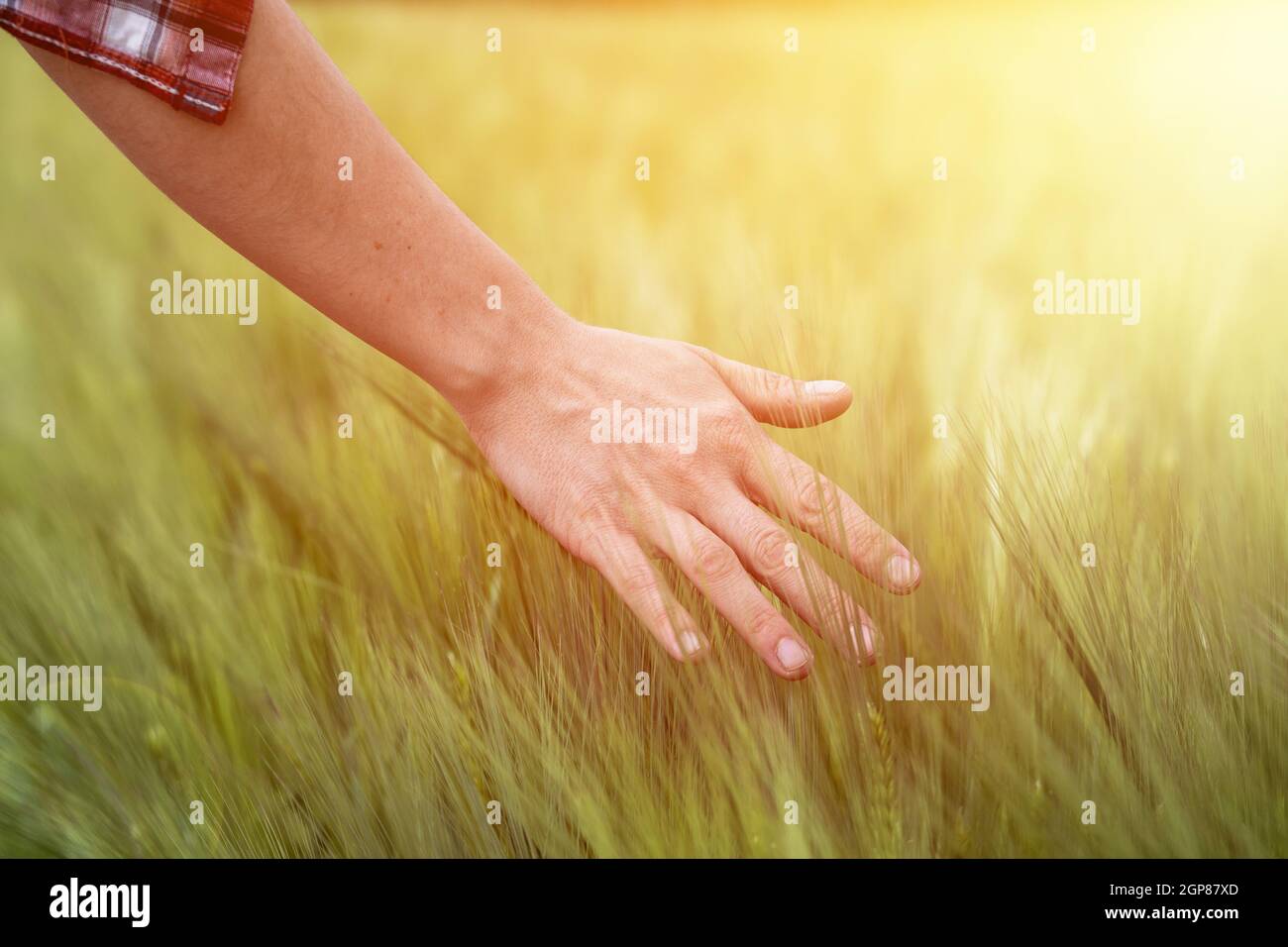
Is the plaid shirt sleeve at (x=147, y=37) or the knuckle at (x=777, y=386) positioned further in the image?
the knuckle at (x=777, y=386)

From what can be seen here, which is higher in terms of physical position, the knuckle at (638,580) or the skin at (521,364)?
the skin at (521,364)

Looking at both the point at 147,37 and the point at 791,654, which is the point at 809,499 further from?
the point at 147,37

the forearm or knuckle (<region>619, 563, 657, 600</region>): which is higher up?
the forearm

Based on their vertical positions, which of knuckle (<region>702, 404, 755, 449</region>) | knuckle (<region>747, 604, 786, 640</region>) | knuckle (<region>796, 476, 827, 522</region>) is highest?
knuckle (<region>702, 404, 755, 449</region>)

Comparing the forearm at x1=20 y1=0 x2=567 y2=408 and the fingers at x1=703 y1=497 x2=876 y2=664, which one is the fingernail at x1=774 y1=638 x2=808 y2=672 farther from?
the forearm at x1=20 y1=0 x2=567 y2=408

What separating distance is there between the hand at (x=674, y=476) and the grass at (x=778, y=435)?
0.09 feet

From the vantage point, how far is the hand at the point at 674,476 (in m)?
0.70

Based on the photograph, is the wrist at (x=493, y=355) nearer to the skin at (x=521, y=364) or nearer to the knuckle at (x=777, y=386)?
the skin at (x=521, y=364)

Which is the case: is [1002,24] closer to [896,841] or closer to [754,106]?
[754,106]

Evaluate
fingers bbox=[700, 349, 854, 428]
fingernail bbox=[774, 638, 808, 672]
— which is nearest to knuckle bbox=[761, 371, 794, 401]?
fingers bbox=[700, 349, 854, 428]

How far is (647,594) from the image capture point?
2.30 ft

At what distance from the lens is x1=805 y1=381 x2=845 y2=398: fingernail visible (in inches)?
29.2

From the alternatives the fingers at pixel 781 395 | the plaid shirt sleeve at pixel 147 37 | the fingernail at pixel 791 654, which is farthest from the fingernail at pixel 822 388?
the plaid shirt sleeve at pixel 147 37
